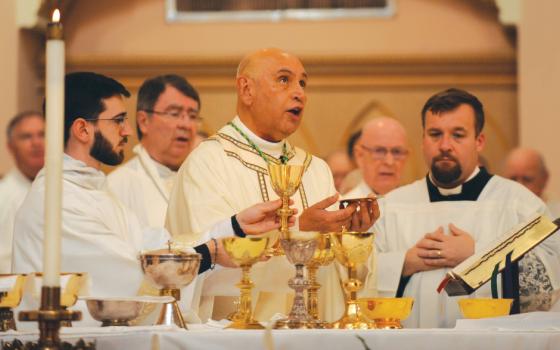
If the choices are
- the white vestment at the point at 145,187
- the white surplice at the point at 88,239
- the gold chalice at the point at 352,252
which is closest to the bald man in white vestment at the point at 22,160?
the white vestment at the point at 145,187

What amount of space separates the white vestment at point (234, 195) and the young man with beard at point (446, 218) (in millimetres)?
465

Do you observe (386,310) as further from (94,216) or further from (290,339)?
(94,216)

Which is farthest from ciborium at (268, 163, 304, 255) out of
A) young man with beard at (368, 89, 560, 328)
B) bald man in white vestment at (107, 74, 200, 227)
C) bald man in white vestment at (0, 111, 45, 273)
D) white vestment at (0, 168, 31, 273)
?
bald man in white vestment at (0, 111, 45, 273)

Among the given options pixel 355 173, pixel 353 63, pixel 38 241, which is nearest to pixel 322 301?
pixel 38 241

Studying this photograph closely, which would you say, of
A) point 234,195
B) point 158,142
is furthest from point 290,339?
point 158,142

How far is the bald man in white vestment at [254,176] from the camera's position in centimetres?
498

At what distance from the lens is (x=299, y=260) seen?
3891 millimetres

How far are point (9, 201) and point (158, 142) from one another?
140 cm

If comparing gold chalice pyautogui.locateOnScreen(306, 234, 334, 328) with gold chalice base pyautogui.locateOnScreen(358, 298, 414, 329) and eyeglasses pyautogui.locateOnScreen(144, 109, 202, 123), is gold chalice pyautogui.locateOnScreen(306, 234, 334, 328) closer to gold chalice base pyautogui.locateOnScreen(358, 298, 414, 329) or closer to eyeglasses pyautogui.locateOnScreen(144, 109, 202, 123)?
gold chalice base pyautogui.locateOnScreen(358, 298, 414, 329)

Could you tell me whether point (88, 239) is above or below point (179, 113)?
below

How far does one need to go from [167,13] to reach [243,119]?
585cm

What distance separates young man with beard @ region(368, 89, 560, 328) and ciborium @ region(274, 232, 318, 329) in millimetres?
1662

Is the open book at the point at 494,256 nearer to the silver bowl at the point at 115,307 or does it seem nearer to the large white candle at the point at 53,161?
the silver bowl at the point at 115,307

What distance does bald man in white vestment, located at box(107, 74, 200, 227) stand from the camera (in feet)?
22.8
